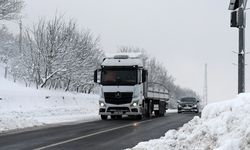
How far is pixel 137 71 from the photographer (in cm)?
2823

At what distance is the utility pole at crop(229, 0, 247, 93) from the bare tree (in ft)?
109

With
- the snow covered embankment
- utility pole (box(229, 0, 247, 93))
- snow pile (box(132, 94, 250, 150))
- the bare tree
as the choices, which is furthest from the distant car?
snow pile (box(132, 94, 250, 150))

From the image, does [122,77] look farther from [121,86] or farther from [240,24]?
[240,24]

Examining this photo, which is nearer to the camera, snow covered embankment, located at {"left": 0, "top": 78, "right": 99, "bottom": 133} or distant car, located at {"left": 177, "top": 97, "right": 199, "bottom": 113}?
snow covered embankment, located at {"left": 0, "top": 78, "right": 99, "bottom": 133}

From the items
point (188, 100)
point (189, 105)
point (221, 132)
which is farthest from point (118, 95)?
point (188, 100)

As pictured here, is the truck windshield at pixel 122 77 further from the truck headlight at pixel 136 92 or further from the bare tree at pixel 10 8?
the bare tree at pixel 10 8

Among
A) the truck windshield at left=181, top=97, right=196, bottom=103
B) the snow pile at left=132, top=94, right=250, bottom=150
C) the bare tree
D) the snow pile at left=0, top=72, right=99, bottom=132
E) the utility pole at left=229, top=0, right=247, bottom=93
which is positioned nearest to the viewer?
the snow pile at left=132, top=94, right=250, bottom=150

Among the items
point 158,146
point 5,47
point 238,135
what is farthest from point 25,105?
point 5,47

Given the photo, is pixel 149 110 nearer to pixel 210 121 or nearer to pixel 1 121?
pixel 1 121

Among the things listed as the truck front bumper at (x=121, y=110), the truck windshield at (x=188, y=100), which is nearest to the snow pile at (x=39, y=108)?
the truck front bumper at (x=121, y=110)

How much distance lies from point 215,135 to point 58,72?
38.8m

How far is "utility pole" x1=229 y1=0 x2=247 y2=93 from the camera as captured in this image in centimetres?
1112

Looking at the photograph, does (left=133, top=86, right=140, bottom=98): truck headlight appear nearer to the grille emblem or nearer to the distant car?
the grille emblem

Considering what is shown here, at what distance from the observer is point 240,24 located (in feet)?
36.5
